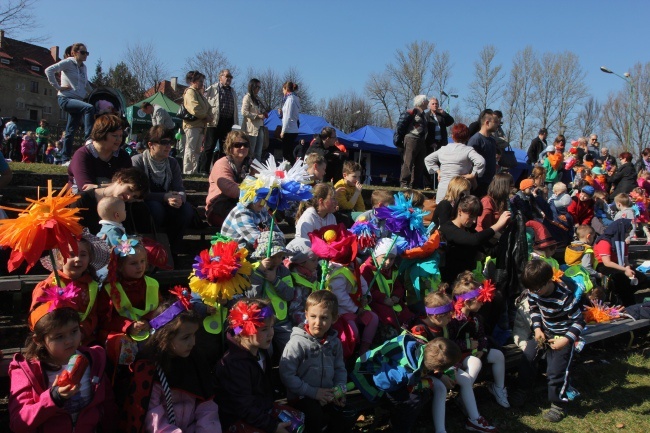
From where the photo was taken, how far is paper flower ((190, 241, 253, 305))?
364 cm

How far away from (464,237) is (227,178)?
2468 mm

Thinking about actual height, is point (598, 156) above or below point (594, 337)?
above

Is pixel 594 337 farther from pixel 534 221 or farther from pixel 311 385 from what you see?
pixel 311 385

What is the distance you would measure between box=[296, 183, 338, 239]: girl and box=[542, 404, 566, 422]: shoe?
8.33 feet

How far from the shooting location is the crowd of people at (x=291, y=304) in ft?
10.6

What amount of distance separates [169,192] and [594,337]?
467 centimetres

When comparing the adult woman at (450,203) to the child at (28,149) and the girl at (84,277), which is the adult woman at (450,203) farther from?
the child at (28,149)

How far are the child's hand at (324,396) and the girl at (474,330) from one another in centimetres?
154

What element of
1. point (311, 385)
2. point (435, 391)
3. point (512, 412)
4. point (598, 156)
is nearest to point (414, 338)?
point (435, 391)

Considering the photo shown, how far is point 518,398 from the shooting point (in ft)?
16.6

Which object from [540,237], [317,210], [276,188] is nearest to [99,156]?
[276,188]

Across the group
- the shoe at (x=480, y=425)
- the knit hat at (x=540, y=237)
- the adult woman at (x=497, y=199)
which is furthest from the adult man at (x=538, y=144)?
the shoe at (x=480, y=425)

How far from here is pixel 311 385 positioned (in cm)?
387

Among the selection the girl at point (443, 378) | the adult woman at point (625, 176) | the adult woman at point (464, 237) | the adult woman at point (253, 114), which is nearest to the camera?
the girl at point (443, 378)
